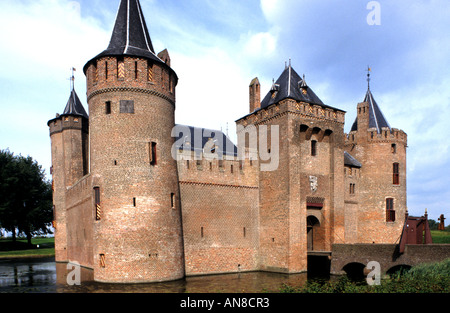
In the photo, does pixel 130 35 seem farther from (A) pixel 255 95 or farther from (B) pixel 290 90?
(A) pixel 255 95

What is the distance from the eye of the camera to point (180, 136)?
26.7 meters

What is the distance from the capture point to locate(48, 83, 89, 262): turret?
2960 cm

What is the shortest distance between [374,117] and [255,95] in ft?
31.9

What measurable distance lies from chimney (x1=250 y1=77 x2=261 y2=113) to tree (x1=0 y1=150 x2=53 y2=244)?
30.7 metres

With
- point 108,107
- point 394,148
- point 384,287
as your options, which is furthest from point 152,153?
point 394,148

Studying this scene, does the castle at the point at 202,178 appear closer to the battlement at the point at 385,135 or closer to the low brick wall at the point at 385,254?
the battlement at the point at 385,135

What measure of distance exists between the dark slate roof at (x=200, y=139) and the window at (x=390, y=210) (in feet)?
38.3

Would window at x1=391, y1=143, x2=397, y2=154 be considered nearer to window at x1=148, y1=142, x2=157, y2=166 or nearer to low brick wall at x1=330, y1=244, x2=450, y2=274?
low brick wall at x1=330, y1=244, x2=450, y2=274

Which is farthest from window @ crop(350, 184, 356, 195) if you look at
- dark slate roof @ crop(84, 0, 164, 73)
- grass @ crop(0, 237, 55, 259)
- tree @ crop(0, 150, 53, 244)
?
tree @ crop(0, 150, 53, 244)

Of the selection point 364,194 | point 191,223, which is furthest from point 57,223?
point 364,194

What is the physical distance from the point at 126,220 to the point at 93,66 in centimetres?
808

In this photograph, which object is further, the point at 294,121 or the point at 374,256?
the point at 294,121

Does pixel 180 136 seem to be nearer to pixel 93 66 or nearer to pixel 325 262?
pixel 93 66

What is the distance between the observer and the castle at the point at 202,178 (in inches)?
714
